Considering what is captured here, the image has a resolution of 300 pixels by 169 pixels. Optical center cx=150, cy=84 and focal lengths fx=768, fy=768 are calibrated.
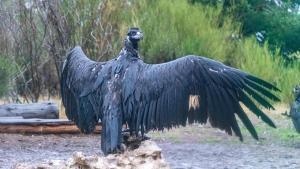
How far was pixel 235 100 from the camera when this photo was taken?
585 cm

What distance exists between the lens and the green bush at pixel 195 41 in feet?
49.3

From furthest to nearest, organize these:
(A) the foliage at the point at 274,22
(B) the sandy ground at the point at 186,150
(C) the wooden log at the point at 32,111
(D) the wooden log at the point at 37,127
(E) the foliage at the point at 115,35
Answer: (A) the foliage at the point at 274,22
(E) the foliage at the point at 115,35
(C) the wooden log at the point at 32,111
(D) the wooden log at the point at 37,127
(B) the sandy ground at the point at 186,150

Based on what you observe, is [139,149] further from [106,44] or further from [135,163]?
[106,44]

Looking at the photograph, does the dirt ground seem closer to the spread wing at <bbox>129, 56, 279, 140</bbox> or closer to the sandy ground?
the sandy ground

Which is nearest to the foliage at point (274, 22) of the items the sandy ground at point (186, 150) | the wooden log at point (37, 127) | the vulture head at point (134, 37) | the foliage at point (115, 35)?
the foliage at point (115, 35)

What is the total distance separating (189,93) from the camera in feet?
18.9

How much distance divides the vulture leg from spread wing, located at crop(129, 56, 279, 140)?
0.09m

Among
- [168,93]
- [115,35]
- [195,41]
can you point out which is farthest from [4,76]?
[168,93]

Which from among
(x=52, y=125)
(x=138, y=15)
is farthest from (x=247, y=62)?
(x=52, y=125)

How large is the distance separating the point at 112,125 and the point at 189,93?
2.14ft

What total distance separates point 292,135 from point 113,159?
243 inches

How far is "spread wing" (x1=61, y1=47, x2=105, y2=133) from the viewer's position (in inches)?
234

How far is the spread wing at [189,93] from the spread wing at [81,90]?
0.38 metres

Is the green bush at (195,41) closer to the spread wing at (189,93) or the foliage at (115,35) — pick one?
the foliage at (115,35)
